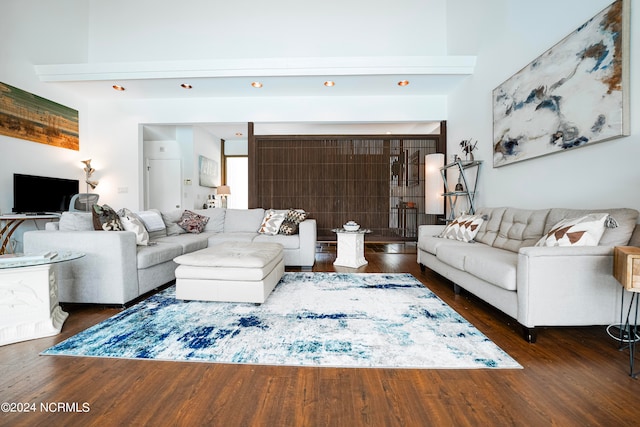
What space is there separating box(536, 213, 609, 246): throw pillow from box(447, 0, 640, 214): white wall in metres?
0.42

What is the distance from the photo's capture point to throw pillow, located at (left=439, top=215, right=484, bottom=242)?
313cm

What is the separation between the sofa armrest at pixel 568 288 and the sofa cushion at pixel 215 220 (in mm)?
3862

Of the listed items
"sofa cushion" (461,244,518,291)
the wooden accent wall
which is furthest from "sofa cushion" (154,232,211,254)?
"sofa cushion" (461,244,518,291)

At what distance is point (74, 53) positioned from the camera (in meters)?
4.71

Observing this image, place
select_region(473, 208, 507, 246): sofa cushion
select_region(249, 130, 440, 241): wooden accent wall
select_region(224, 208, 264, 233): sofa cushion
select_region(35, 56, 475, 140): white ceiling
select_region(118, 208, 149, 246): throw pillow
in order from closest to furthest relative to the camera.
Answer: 1. select_region(118, 208, 149, 246): throw pillow
2. select_region(473, 208, 507, 246): sofa cushion
3. select_region(35, 56, 475, 140): white ceiling
4. select_region(224, 208, 264, 233): sofa cushion
5. select_region(249, 130, 440, 241): wooden accent wall

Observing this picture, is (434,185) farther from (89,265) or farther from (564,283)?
(89,265)

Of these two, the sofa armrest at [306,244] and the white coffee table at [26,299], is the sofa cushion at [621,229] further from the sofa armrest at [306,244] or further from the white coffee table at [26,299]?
the white coffee table at [26,299]

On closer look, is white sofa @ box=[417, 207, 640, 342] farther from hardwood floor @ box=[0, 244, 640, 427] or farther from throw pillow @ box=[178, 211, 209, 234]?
throw pillow @ box=[178, 211, 209, 234]

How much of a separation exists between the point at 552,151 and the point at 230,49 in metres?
5.03

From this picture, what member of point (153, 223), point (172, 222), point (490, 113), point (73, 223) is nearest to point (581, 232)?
point (490, 113)

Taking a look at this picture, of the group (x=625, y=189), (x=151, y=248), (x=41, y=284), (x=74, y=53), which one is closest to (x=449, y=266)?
(x=625, y=189)

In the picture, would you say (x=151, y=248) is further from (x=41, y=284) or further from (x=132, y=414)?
(x=132, y=414)

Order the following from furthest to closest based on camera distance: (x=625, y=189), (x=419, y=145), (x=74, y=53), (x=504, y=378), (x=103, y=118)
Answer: (x=419, y=145) → (x=103, y=118) → (x=74, y=53) → (x=625, y=189) → (x=504, y=378)

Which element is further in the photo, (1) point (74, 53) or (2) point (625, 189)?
(1) point (74, 53)
